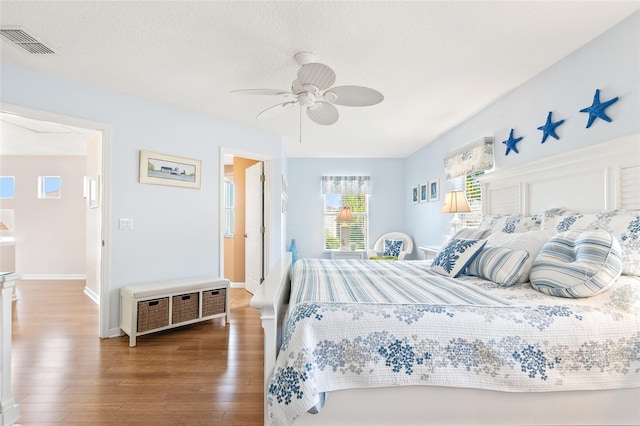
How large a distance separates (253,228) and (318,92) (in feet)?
9.54

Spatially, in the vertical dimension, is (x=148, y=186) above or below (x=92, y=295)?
above

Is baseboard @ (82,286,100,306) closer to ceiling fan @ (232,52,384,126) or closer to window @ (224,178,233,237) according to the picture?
window @ (224,178,233,237)

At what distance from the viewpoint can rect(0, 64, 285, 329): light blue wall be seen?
2.75 meters

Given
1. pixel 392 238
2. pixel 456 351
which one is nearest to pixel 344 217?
pixel 392 238

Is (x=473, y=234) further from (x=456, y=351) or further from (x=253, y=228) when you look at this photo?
(x=253, y=228)

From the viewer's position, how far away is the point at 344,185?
627cm

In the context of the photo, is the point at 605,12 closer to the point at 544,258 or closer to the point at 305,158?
the point at 544,258

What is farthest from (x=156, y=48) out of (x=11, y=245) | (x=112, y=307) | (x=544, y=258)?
(x=11, y=245)

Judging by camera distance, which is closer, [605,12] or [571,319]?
[571,319]

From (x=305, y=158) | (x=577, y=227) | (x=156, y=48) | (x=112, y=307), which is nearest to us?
(x=577, y=227)

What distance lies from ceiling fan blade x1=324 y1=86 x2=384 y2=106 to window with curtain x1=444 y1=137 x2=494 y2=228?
1.75m

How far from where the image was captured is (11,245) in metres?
5.00

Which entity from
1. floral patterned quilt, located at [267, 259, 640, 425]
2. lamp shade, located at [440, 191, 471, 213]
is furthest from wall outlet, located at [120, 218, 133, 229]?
lamp shade, located at [440, 191, 471, 213]

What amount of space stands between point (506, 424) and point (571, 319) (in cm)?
55
